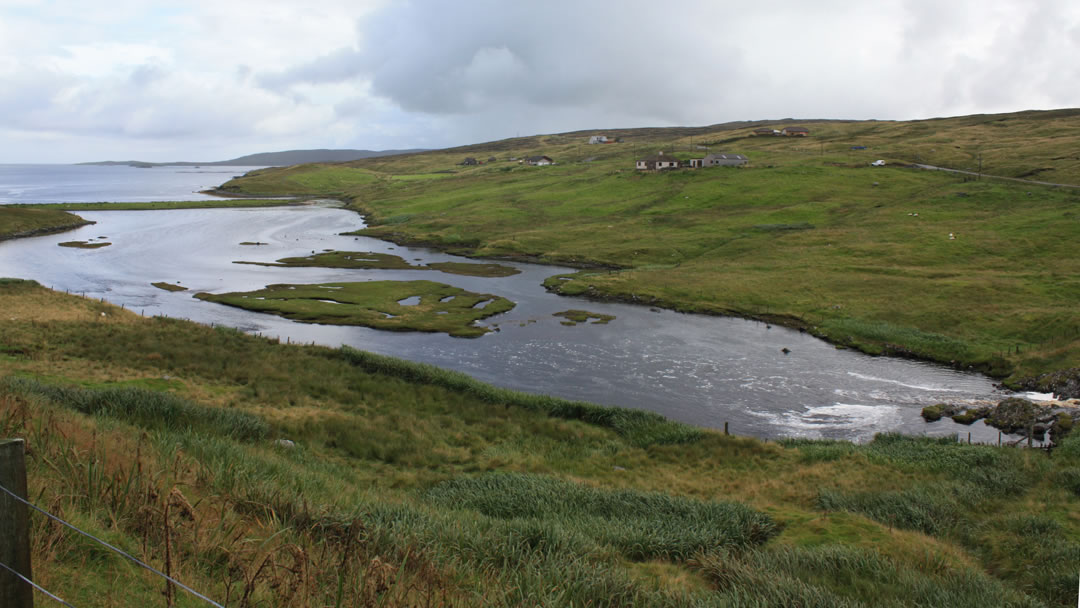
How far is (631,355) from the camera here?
4647 centimetres

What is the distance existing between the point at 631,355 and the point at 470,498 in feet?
101

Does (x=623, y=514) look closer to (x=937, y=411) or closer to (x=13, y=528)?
(x=13, y=528)

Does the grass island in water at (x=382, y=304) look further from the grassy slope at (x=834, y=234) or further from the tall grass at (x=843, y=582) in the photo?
the tall grass at (x=843, y=582)

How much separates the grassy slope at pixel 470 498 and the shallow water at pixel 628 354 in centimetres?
712

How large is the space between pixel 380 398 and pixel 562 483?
15.2 m

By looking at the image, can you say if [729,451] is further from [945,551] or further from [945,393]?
[945,393]

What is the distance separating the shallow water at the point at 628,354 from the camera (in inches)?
1433

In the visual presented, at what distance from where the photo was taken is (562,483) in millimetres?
19188

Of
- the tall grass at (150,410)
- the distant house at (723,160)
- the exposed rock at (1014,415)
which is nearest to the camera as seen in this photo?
the tall grass at (150,410)

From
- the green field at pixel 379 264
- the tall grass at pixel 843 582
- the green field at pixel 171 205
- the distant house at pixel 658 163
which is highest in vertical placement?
the distant house at pixel 658 163

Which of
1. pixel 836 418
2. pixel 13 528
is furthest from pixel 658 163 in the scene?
pixel 13 528

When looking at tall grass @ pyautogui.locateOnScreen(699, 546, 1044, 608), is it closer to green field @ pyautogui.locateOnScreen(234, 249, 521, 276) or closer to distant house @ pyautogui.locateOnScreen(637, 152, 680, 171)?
green field @ pyautogui.locateOnScreen(234, 249, 521, 276)

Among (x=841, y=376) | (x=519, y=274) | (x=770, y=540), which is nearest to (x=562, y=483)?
(x=770, y=540)

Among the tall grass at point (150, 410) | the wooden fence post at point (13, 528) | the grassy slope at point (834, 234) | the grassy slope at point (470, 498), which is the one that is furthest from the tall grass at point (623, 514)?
the grassy slope at point (834, 234)
